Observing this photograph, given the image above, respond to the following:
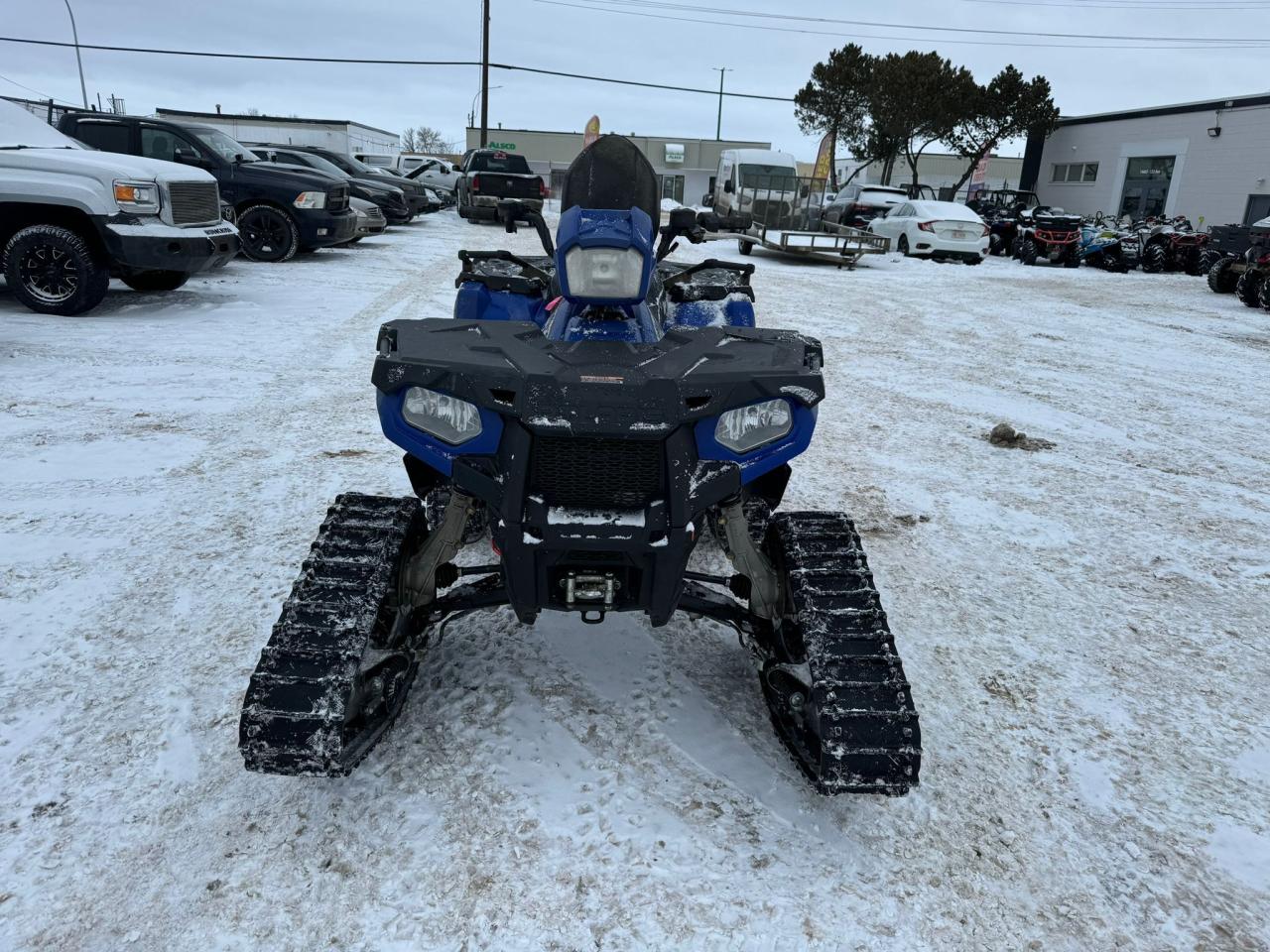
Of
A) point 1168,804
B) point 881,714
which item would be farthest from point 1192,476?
point 881,714

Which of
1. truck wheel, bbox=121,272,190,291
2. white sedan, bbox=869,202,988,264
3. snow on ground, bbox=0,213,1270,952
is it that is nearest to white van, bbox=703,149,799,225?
white sedan, bbox=869,202,988,264

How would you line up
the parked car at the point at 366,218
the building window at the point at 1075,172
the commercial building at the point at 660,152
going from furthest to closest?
1. the commercial building at the point at 660,152
2. the building window at the point at 1075,172
3. the parked car at the point at 366,218

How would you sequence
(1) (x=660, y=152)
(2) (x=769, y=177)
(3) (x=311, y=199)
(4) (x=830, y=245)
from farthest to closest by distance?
1. (1) (x=660, y=152)
2. (2) (x=769, y=177)
3. (4) (x=830, y=245)
4. (3) (x=311, y=199)

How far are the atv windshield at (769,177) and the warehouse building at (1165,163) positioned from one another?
1749 cm

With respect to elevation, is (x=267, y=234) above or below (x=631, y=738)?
above

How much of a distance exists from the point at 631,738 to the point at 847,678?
78 cm

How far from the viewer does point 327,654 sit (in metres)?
2.17

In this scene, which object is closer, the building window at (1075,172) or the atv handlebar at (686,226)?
the atv handlebar at (686,226)

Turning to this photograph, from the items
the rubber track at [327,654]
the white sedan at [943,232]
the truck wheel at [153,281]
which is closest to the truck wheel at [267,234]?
the truck wheel at [153,281]

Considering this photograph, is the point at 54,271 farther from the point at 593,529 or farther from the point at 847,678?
the point at 847,678

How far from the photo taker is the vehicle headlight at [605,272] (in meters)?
2.67

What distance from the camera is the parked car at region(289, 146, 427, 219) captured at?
61.5 feet

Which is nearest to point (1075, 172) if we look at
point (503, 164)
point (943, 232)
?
point (943, 232)

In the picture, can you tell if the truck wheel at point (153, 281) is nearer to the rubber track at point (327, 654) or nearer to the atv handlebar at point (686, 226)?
the atv handlebar at point (686, 226)
